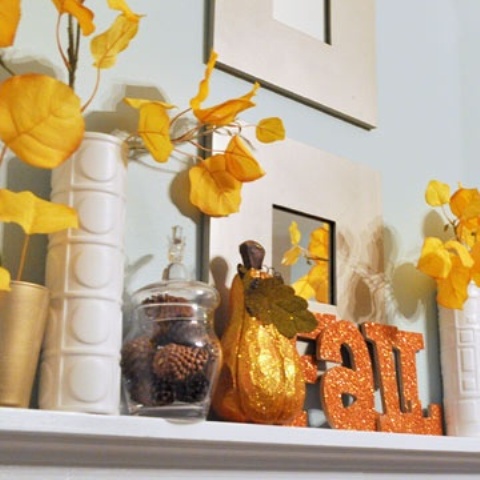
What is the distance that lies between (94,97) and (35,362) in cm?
31

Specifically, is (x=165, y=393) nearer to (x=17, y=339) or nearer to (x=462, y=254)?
(x=17, y=339)

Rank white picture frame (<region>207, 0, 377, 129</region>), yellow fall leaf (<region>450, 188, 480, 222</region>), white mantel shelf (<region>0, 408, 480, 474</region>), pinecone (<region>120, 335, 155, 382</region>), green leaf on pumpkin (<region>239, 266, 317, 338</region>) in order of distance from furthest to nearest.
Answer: yellow fall leaf (<region>450, 188, 480, 222</region>) < white picture frame (<region>207, 0, 377, 129</region>) < green leaf on pumpkin (<region>239, 266, 317, 338</region>) < pinecone (<region>120, 335, 155, 382</region>) < white mantel shelf (<region>0, 408, 480, 474</region>)

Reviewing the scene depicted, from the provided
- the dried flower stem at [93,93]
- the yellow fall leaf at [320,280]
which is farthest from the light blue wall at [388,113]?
the yellow fall leaf at [320,280]

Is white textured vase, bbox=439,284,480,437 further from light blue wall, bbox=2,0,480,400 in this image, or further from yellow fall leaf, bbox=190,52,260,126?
yellow fall leaf, bbox=190,52,260,126

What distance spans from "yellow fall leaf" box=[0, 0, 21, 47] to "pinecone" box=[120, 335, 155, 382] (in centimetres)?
29

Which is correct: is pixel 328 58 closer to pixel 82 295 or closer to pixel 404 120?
pixel 404 120

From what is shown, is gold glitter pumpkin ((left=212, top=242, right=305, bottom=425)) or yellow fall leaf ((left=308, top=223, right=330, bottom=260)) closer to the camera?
gold glitter pumpkin ((left=212, top=242, right=305, bottom=425))

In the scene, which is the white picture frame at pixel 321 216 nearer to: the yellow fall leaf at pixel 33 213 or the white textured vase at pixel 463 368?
the white textured vase at pixel 463 368

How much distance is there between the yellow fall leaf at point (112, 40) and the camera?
A: 87cm

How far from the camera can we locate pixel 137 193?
38.3 inches

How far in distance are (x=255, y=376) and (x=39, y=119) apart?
33 cm

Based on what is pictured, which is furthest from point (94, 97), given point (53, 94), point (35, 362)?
point (35, 362)

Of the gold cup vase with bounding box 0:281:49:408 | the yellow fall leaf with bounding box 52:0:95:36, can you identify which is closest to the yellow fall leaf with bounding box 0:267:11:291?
the gold cup vase with bounding box 0:281:49:408

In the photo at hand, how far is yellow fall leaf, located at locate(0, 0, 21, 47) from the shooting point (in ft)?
2.48
